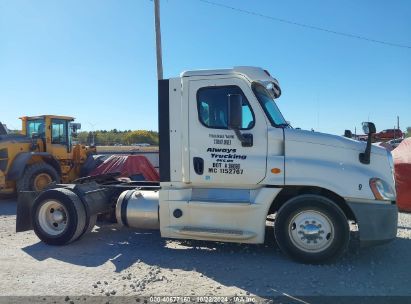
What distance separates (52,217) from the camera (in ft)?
23.6

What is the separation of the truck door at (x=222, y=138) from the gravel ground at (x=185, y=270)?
123cm

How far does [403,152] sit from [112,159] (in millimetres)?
8717

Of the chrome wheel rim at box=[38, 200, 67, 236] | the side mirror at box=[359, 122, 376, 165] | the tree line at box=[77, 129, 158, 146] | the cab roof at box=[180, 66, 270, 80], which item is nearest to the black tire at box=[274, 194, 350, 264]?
the side mirror at box=[359, 122, 376, 165]

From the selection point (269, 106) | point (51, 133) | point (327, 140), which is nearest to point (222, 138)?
point (269, 106)

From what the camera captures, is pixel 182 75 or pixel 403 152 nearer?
pixel 182 75

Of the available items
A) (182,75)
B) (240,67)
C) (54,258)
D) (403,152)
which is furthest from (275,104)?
(403,152)


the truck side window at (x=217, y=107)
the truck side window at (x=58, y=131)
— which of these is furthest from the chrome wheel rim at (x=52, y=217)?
the truck side window at (x=58, y=131)

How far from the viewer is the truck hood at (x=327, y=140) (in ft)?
19.6

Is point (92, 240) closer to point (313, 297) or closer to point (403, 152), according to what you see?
point (313, 297)

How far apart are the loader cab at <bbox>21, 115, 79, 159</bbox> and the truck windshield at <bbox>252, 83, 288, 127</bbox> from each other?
30.0 ft

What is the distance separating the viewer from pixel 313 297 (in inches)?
185

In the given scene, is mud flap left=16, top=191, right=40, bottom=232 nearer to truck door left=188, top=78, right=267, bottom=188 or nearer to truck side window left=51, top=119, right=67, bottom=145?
truck door left=188, top=78, right=267, bottom=188

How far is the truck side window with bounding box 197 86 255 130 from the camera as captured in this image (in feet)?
20.3

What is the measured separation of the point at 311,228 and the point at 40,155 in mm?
9789
